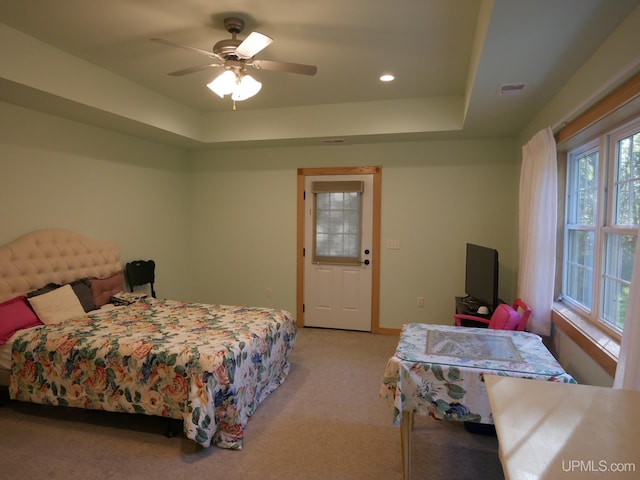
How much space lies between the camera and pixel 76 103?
315 cm

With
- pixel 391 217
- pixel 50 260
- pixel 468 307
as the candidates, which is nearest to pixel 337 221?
pixel 391 217

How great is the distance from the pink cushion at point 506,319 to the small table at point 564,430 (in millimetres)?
1520

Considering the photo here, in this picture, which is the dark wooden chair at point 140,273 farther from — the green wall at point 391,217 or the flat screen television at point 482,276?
the flat screen television at point 482,276

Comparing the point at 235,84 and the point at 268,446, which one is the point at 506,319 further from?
the point at 235,84

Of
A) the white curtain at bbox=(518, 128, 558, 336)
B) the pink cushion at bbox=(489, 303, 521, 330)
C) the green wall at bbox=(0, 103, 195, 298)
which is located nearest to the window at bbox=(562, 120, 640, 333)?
the white curtain at bbox=(518, 128, 558, 336)

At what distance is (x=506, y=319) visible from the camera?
2.77 m

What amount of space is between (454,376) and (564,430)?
80 centimetres

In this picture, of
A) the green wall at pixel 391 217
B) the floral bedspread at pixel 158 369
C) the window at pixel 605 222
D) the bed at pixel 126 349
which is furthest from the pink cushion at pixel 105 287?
the window at pixel 605 222

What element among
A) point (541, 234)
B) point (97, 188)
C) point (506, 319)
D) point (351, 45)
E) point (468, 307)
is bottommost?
point (468, 307)

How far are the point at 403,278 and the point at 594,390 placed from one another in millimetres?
3450

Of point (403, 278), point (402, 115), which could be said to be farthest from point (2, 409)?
point (402, 115)

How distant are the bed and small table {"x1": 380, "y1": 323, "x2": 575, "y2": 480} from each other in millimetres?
1107

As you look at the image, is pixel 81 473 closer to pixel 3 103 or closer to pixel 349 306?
pixel 3 103

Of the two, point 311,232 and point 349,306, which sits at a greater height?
point 311,232
